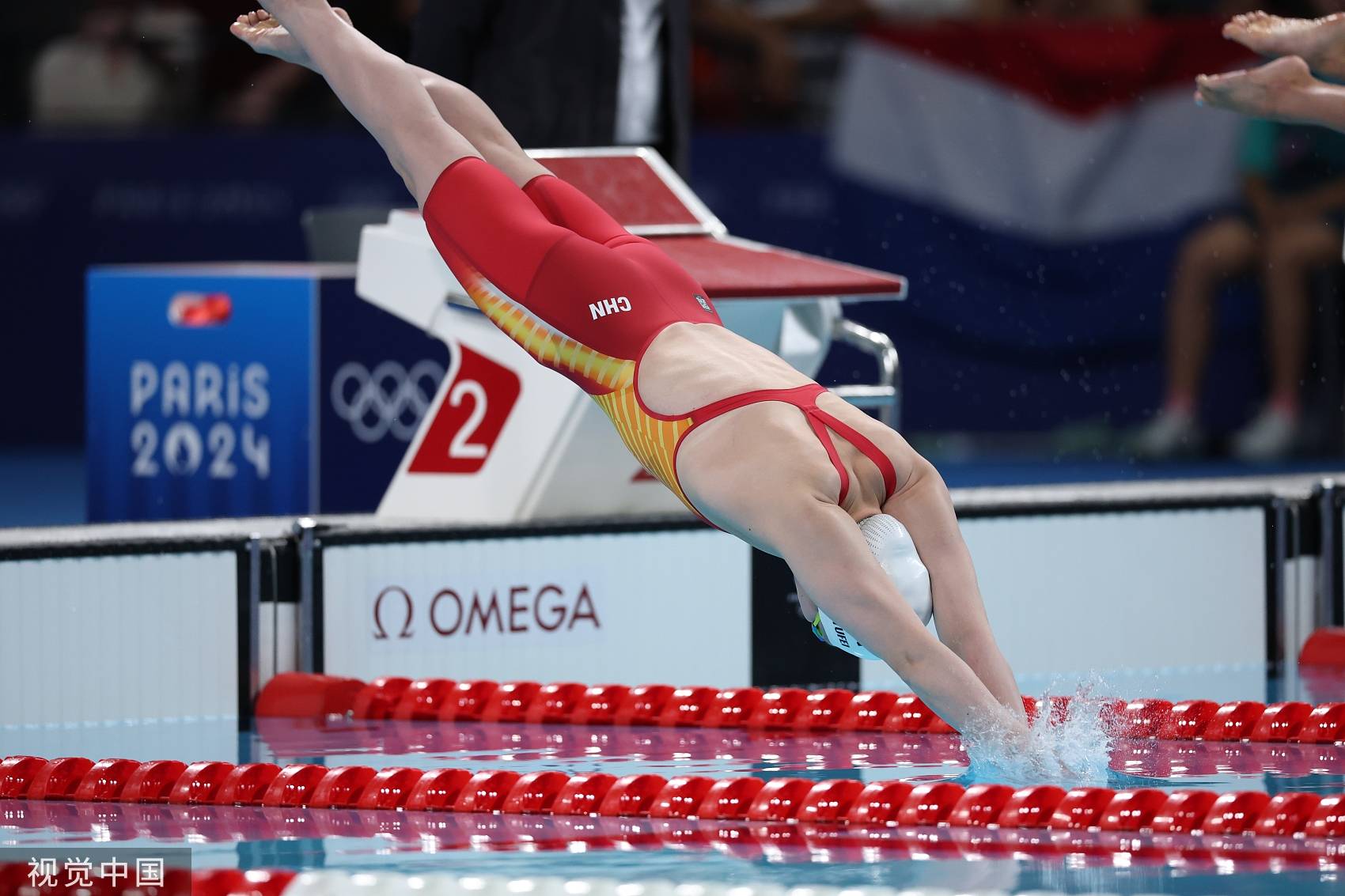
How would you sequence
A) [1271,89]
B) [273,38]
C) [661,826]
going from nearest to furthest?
[661,826] < [273,38] < [1271,89]

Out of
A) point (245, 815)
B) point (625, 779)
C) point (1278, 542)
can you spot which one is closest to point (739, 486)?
→ point (625, 779)

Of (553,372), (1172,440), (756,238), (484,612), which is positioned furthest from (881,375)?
(756,238)

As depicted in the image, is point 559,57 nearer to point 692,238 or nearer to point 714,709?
point 692,238

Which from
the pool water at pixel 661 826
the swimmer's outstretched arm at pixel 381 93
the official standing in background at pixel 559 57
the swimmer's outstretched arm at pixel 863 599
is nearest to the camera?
the pool water at pixel 661 826

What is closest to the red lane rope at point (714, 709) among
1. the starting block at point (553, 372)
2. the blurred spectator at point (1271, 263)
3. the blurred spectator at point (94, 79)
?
the starting block at point (553, 372)

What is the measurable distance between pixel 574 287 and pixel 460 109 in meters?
→ 0.62

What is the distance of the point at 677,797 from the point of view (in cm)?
384

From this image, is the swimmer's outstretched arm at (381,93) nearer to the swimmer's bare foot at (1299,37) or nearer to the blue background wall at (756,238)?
the swimmer's bare foot at (1299,37)

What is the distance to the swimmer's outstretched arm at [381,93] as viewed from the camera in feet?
13.9

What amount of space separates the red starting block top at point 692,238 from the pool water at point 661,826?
43.0 inches

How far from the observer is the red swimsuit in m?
4.01

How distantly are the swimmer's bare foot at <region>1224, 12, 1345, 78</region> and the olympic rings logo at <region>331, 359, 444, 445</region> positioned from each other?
256 centimetres

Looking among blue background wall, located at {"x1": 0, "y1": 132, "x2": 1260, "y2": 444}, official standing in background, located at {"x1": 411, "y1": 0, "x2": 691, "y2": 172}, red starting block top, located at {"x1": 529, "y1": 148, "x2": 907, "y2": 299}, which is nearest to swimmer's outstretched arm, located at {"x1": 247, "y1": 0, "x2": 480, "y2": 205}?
red starting block top, located at {"x1": 529, "y1": 148, "x2": 907, "y2": 299}

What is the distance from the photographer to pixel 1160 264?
30.6ft
